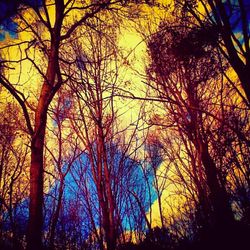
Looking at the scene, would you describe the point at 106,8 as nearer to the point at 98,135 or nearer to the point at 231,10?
the point at 231,10

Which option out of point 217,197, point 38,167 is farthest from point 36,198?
point 217,197

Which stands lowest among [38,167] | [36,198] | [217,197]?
[36,198]

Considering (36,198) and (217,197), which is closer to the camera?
(36,198)

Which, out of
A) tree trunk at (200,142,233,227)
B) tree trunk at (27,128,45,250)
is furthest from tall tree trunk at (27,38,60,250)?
tree trunk at (200,142,233,227)

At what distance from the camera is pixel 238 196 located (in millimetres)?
6848

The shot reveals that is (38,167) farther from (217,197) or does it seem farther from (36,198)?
(217,197)

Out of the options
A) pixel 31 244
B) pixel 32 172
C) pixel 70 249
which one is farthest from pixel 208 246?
pixel 70 249

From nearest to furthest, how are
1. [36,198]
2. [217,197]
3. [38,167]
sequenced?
[36,198] → [38,167] → [217,197]

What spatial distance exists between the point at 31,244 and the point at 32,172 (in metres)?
1.00

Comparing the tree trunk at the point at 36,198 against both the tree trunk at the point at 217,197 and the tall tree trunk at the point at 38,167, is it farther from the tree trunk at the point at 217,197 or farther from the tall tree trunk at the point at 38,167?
the tree trunk at the point at 217,197

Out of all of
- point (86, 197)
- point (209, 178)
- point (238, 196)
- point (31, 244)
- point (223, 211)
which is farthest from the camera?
point (86, 197)

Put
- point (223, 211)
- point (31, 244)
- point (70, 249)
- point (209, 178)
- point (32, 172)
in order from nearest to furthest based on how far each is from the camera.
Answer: point (31, 244) → point (32, 172) → point (223, 211) → point (209, 178) → point (70, 249)

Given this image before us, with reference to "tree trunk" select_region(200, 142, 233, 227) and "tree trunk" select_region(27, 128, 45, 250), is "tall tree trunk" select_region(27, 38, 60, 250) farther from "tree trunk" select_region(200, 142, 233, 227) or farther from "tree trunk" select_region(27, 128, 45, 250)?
"tree trunk" select_region(200, 142, 233, 227)

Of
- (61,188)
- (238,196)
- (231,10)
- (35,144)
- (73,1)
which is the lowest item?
(238,196)
